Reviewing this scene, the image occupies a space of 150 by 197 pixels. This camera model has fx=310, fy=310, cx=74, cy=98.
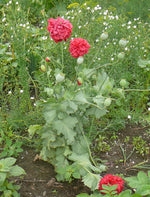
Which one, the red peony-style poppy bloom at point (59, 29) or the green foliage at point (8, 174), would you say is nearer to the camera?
the green foliage at point (8, 174)

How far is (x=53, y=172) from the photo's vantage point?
7.15 feet

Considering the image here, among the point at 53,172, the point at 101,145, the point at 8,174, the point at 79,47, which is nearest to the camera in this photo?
the point at 8,174

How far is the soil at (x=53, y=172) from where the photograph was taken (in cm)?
205

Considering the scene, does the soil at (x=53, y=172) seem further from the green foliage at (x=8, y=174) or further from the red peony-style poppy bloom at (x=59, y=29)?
the red peony-style poppy bloom at (x=59, y=29)

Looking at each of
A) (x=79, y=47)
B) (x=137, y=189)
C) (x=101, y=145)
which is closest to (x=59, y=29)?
(x=79, y=47)

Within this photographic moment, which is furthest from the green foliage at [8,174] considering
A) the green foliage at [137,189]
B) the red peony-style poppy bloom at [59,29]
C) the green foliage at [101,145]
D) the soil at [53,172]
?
the red peony-style poppy bloom at [59,29]

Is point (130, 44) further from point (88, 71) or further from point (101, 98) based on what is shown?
point (101, 98)

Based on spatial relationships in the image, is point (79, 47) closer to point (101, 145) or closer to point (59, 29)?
point (59, 29)

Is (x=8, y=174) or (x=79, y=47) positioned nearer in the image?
(x=8, y=174)

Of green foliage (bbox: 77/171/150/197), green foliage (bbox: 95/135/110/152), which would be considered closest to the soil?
green foliage (bbox: 95/135/110/152)

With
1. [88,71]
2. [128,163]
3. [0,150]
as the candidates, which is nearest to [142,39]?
[88,71]

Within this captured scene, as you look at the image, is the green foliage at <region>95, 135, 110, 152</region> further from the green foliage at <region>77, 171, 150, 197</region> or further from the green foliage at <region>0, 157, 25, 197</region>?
the green foliage at <region>0, 157, 25, 197</region>

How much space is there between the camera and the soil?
6.72ft

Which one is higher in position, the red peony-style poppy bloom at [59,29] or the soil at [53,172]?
the red peony-style poppy bloom at [59,29]
